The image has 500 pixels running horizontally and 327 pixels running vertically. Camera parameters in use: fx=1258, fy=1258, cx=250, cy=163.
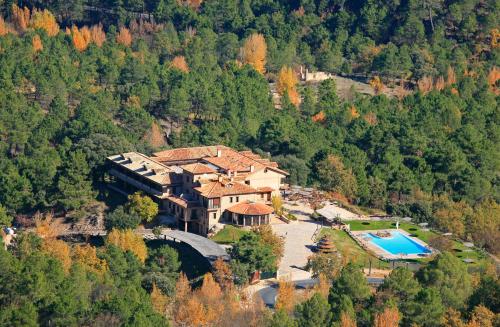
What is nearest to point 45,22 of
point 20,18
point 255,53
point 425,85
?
point 20,18

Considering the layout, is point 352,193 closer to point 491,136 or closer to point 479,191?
point 479,191

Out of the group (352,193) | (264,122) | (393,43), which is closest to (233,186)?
(352,193)

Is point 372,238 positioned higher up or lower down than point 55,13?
lower down

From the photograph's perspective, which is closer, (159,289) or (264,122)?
(159,289)

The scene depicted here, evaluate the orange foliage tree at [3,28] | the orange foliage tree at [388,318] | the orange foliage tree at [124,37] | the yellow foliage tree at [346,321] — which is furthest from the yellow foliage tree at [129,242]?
the orange foliage tree at [124,37]

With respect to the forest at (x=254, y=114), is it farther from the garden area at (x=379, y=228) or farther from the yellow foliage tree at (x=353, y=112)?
the garden area at (x=379, y=228)

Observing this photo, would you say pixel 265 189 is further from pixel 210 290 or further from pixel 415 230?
pixel 210 290

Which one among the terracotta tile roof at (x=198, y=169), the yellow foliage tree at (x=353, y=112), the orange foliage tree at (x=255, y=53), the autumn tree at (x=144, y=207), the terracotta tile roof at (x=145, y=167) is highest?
the orange foliage tree at (x=255, y=53)
